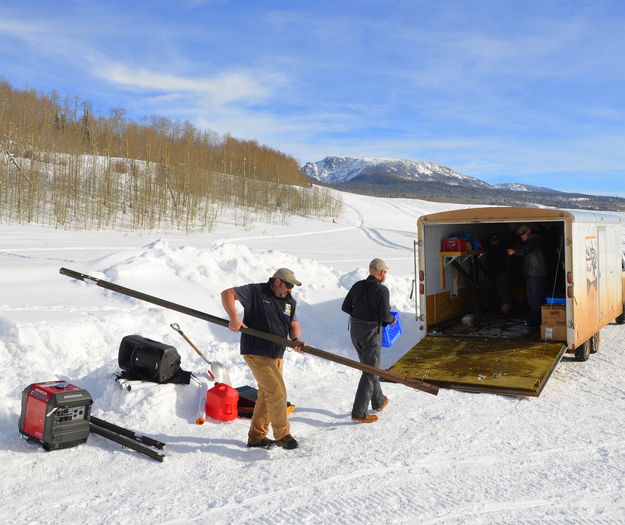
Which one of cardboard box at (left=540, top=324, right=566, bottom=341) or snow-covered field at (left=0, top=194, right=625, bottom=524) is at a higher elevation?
cardboard box at (left=540, top=324, right=566, bottom=341)

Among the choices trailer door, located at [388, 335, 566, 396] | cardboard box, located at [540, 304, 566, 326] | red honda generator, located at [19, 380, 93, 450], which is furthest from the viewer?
cardboard box, located at [540, 304, 566, 326]

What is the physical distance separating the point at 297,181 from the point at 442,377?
186 feet

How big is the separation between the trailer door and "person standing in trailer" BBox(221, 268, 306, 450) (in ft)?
9.10

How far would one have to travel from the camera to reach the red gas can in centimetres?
598

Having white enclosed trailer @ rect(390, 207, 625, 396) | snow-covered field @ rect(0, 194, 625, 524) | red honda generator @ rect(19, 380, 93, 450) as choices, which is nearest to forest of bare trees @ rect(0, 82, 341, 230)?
snow-covered field @ rect(0, 194, 625, 524)

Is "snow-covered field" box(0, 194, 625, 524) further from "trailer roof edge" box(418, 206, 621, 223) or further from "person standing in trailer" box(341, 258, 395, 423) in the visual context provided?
"trailer roof edge" box(418, 206, 621, 223)

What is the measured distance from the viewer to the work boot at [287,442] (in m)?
5.32

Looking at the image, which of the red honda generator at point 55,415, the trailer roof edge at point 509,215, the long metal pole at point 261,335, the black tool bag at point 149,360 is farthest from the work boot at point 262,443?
the trailer roof edge at point 509,215

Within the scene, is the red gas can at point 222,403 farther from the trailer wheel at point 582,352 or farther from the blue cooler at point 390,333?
the trailer wheel at point 582,352

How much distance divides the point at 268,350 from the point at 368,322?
147cm

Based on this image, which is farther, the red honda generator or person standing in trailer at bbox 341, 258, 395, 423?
person standing in trailer at bbox 341, 258, 395, 423

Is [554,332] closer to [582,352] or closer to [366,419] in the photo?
[582,352]

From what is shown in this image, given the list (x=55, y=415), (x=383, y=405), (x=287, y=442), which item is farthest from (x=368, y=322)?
(x=55, y=415)

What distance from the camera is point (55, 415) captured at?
5031 mm
